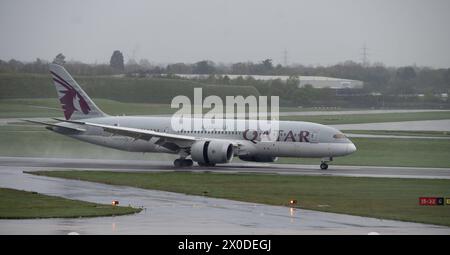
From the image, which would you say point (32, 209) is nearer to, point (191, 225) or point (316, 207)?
point (191, 225)

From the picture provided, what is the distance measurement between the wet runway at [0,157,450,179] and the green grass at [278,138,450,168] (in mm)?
3458

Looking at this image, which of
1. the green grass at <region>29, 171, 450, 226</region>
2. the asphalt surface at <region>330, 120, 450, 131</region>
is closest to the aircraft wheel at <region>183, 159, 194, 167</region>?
the green grass at <region>29, 171, 450, 226</region>

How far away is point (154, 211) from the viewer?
34.6 meters

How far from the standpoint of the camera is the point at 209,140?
57188mm

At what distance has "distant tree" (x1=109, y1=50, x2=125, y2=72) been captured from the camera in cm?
12875

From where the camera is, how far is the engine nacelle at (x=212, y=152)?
182 feet

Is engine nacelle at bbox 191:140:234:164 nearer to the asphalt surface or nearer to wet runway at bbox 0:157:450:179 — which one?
wet runway at bbox 0:157:450:179

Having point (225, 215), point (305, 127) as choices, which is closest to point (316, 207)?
point (225, 215)

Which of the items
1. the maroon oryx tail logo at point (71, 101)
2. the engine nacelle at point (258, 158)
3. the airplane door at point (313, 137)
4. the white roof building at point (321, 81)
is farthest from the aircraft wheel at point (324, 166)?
the white roof building at point (321, 81)

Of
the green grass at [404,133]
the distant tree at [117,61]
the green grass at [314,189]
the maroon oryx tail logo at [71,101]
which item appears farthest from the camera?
the distant tree at [117,61]

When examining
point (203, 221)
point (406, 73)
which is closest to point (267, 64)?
Answer: point (406, 73)

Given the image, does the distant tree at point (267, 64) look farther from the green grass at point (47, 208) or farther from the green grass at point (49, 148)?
the green grass at point (47, 208)

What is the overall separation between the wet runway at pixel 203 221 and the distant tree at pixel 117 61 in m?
89.0
